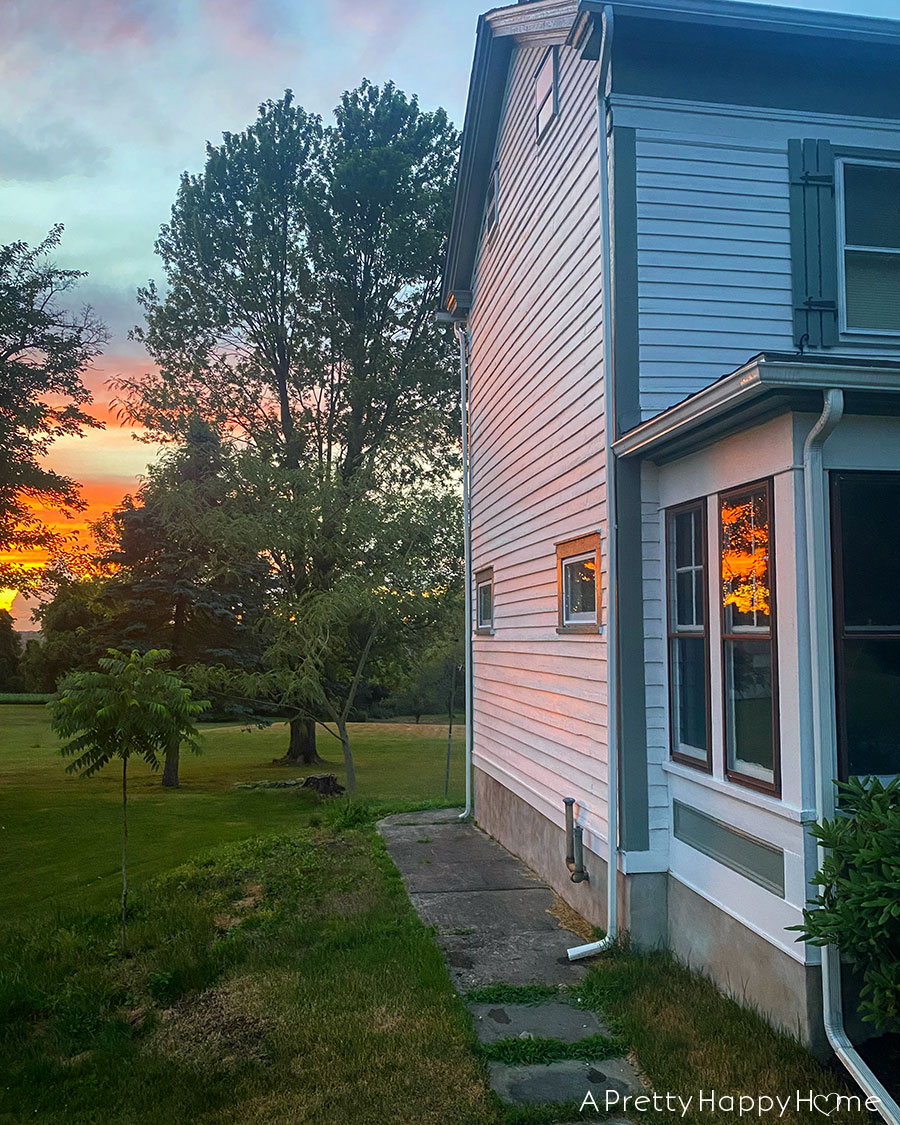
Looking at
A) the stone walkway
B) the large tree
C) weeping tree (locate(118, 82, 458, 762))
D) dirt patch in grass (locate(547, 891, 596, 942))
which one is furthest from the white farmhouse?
weeping tree (locate(118, 82, 458, 762))

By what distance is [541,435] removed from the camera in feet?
27.5

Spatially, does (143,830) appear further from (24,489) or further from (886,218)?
(886,218)

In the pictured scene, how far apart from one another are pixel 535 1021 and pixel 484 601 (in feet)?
24.3

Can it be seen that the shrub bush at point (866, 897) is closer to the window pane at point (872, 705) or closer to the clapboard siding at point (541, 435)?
the window pane at point (872, 705)

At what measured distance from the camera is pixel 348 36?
549 inches

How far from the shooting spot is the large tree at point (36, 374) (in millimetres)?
18188

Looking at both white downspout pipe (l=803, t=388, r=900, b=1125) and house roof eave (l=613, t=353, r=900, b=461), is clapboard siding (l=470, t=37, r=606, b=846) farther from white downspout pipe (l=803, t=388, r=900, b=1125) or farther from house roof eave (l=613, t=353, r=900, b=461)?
white downspout pipe (l=803, t=388, r=900, b=1125)

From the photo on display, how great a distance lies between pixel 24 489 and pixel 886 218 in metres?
18.0

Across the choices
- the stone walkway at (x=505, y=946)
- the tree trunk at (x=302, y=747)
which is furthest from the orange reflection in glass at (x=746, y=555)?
the tree trunk at (x=302, y=747)

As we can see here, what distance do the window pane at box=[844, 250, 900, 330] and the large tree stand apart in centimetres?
1603

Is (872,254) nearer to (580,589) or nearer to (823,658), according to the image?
(580,589)

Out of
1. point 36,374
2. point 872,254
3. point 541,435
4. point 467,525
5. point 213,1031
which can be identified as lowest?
point 213,1031

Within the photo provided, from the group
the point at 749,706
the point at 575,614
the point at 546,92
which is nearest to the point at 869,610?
the point at 749,706

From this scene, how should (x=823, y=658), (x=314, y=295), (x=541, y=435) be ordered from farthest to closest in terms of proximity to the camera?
(x=314, y=295), (x=541, y=435), (x=823, y=658)
